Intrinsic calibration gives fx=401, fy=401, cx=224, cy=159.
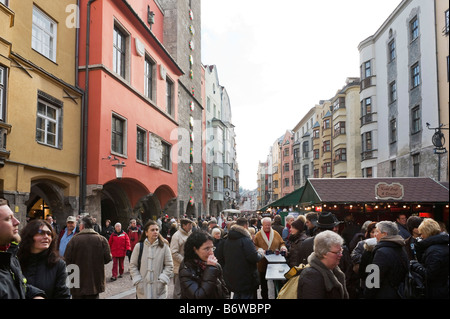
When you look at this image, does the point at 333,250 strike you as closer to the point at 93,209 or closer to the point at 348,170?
the point at 93,209

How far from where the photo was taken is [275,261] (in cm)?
765

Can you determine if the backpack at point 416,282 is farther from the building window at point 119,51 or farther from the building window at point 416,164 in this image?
the building window at point 416,164

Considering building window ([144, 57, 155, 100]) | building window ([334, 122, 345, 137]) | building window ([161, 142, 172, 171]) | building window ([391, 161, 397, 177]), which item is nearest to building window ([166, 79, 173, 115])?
building window ([161, 142, 172, 171])

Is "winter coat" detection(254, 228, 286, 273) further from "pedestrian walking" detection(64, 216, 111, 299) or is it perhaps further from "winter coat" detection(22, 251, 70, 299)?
"winter coat" detection(22, 251, 70, 299)

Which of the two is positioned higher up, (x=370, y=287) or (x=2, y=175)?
(x=2, y=175)

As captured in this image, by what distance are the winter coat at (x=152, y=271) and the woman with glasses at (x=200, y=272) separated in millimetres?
2166

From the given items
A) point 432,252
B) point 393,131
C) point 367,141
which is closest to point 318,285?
point 432,252

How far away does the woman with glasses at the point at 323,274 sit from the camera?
323cm

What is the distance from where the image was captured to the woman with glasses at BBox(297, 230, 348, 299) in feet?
10.6

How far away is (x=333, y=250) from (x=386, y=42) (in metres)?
Result: 30.8

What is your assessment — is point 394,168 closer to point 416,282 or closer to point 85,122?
point 85,122

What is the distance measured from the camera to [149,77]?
22.2m

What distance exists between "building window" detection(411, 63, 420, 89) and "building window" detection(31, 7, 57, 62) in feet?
68.9
